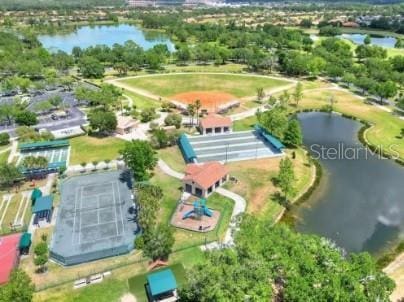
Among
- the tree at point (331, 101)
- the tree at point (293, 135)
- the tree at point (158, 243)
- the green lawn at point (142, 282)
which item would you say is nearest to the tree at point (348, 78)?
the tree at point (331, 101)

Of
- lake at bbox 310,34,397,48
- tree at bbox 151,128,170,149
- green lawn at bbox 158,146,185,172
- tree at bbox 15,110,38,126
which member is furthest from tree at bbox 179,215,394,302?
lake at bbox 310,34,397,48

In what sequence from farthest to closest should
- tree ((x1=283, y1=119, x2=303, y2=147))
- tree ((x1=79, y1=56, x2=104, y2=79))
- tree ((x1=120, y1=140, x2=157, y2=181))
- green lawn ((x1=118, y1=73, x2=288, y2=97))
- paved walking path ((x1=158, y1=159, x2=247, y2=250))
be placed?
tree ((x1=79, y1=56, x2=104, y2=79)) → green lawn ((x1=118, y1=73, x2=288, y2=97)) → tree ((x1=283, y1=119, x2=303, y2=147)) → tree ((x1=120, y1=140, x2=157, y2=181)) → paved walking path ((x1=158, y1=159, x2=247, y2=250))

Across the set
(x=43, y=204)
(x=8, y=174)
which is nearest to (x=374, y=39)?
(x=8, y=174)

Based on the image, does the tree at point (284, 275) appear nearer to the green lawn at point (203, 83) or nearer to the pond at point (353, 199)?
the pond at point (353, 199)

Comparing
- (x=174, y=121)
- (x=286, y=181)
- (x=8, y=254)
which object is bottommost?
(x=8, y=254)

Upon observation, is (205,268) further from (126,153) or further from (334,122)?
(334,122)

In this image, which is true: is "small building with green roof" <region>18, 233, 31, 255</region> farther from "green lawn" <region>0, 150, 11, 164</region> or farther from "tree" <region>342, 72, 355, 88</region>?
"tree" <region>342, 72, 355, 88</region>

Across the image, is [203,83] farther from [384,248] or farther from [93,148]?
[384,248]
